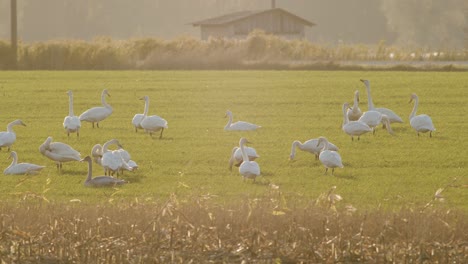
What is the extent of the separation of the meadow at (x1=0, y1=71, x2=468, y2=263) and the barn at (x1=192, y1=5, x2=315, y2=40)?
145ft

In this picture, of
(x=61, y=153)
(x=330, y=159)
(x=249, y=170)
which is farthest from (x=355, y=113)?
(x=61, y=153)

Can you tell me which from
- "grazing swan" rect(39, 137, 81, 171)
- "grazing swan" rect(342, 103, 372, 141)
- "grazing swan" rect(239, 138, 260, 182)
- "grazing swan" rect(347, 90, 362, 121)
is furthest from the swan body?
"grazing swan" rect(347, 90, 362, 121)

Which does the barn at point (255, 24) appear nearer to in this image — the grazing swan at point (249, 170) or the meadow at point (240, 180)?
the meadow at point (240, 180)

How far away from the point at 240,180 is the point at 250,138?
18.6 ft

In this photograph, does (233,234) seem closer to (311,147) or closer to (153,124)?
(311,147)

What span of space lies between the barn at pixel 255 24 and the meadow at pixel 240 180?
44060mm

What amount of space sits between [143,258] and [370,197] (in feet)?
17.1

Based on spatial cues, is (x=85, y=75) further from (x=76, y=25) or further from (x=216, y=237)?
(x=76, y=25)

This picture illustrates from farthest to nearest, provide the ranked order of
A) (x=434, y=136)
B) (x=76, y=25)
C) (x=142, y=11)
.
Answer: (x=142, y=11), (x=76, y=25), (x=434, y=136)

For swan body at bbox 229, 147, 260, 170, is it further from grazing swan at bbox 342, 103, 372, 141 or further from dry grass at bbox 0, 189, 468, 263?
dry grass at bbox 0, 189, 468, 263

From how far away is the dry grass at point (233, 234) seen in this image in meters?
12.0

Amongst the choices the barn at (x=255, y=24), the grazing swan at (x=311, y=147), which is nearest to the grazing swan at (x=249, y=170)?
the grazing swan at (x=311, y=147)

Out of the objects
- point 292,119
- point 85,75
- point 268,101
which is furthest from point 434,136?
point 85,75

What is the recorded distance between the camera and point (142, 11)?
505 feet
